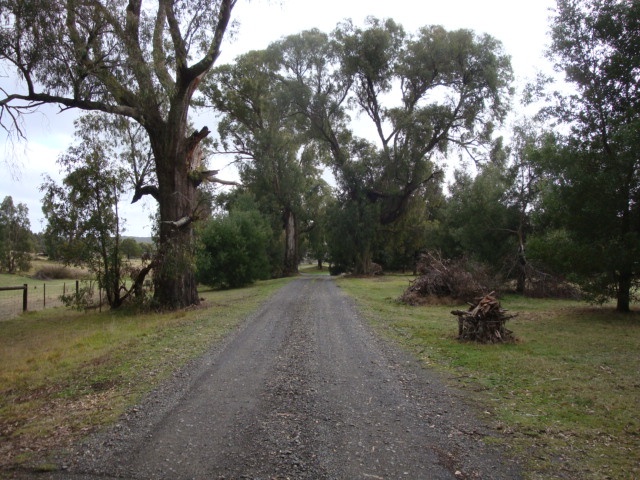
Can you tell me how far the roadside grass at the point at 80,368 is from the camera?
495 cm

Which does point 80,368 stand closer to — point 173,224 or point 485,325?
point 485,325

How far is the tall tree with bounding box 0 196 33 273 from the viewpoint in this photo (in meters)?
57.5

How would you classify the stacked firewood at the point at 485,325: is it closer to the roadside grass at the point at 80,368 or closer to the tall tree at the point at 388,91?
the roadside grass at the point at 80,368

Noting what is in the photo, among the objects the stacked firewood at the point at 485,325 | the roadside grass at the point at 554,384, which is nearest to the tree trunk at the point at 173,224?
the roadside grass at the point at 554,384

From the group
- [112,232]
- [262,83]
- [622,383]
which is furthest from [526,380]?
[262,83]

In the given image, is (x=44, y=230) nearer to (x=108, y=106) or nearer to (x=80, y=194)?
(x=80, y=194)

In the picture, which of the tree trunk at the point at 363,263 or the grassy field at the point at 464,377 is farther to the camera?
the tree trunk at the point at 363,263

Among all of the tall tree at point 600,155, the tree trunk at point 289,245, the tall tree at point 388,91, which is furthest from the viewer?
the tree trunk at point 289,245

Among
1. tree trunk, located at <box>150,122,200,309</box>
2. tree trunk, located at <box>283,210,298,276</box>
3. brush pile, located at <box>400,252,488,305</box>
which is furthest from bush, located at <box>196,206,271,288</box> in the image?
brush pile, located at <box>400,252,488,305</box>

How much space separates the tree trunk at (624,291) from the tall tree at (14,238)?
63.9m

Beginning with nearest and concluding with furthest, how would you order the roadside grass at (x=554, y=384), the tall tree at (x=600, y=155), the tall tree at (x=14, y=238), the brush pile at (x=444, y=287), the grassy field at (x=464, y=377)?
the roadside grass at (x=554, y=384) < the grassy field at (x=464, y=377) < the tall tree at (x=600, y=155) < the brush pile at (x=444, y=287) < the tall tree at (x=14, y=238)

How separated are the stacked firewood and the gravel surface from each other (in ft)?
8.75

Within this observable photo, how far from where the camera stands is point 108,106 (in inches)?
585

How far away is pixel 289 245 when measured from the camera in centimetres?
4641
